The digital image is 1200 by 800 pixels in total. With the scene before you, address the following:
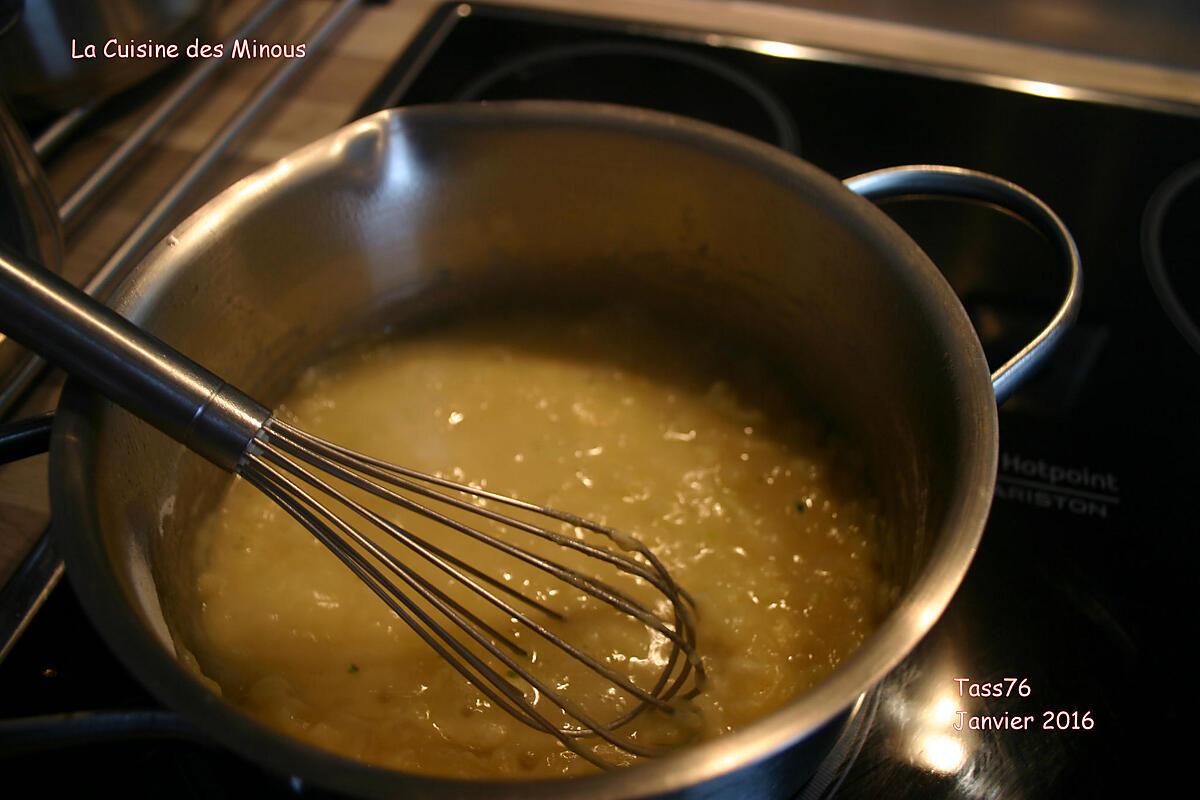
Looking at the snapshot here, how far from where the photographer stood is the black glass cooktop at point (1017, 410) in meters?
0.68

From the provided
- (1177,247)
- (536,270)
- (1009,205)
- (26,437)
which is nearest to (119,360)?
(26,437)

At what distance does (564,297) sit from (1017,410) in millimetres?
463

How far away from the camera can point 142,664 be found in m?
0.50

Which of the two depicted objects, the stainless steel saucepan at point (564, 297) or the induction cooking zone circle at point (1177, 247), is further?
the induction cooking zone circle at point (1177, 247)

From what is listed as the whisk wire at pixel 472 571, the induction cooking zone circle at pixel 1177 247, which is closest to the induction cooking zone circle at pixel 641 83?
the induction cooking zone circle at pixel 1177 247

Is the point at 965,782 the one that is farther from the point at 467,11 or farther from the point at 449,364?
the point at 467,11

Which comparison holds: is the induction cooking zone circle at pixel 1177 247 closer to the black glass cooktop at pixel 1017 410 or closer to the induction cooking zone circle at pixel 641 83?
the black glass cooktop at pixel 1017 410

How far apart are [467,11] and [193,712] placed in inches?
39.8

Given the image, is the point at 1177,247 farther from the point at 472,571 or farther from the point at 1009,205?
the point at 472,571

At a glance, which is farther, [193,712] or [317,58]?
[317,58]

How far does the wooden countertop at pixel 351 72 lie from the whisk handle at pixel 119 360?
1.07 ft

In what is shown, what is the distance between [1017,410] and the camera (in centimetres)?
88

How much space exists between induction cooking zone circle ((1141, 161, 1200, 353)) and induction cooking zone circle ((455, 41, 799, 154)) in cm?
39

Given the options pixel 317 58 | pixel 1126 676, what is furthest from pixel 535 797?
pixel 317 58
